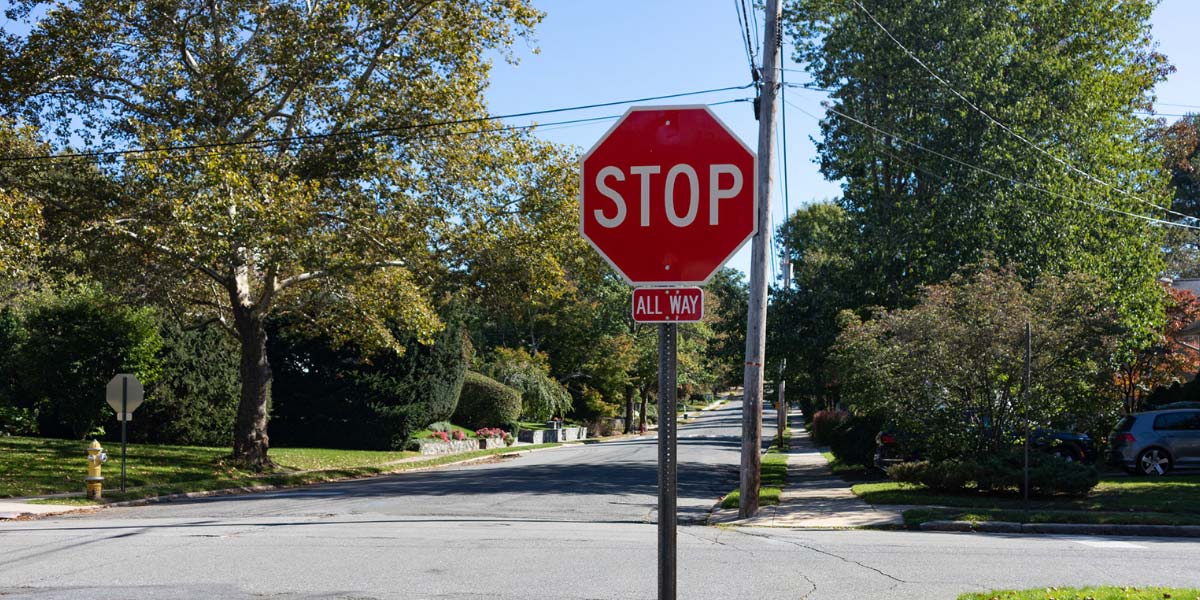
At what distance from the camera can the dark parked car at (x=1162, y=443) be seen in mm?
22156

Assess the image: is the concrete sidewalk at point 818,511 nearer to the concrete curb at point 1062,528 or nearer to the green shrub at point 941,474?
the concrete curb at point 1062,528

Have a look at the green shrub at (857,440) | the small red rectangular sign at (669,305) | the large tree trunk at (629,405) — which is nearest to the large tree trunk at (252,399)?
the green shrub at (857,440)

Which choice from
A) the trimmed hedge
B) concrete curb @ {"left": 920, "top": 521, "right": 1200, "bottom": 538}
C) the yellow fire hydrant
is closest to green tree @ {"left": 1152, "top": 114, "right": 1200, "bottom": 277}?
the trimmed hedge

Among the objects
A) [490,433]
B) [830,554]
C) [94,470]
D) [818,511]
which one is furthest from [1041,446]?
[490,433]

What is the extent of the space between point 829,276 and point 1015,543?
1459 cm

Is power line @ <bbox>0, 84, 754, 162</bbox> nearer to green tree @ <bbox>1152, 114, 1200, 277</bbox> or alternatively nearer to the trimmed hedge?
the trimmed hedge

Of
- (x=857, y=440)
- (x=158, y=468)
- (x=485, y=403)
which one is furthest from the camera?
(x=485, y=403)

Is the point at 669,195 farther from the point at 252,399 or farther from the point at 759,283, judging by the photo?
the point at 252,399

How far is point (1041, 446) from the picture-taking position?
746 inches

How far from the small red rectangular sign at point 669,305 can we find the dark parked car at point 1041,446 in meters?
16.4

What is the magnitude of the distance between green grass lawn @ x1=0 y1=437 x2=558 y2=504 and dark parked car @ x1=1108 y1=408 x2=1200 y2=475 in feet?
60.2

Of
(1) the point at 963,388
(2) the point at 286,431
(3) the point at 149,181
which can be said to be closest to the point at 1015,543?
(1) the point at 963,388

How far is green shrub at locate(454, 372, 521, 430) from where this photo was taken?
43.5 m

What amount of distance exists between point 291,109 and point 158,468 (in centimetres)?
865
